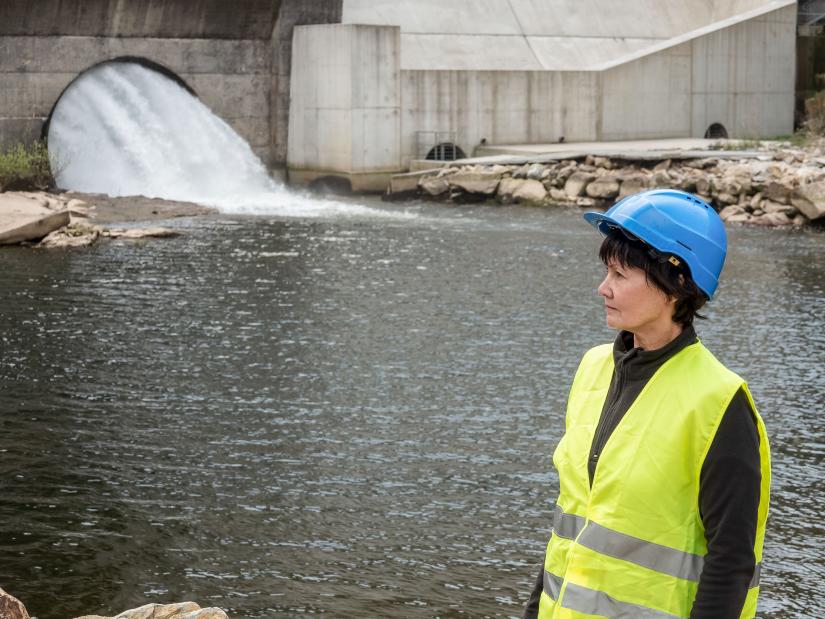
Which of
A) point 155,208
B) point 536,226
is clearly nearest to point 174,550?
point 536,226

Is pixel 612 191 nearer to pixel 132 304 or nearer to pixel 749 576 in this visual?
pixel 132 304

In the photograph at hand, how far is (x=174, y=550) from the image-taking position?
23.4 ft

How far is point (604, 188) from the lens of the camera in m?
25.0

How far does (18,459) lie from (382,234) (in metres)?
12.3

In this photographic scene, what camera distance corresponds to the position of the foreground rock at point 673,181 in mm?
22438

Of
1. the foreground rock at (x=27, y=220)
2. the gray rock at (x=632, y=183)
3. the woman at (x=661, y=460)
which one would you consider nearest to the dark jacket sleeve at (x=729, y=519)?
the woman at (x=661, y=460)

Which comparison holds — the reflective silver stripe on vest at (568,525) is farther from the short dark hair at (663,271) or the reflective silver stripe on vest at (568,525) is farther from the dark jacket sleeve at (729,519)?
the short dark hair at (663,271)

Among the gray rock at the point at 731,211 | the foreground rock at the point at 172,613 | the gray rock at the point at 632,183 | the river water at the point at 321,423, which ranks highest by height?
the gray rock at the point at 632,183

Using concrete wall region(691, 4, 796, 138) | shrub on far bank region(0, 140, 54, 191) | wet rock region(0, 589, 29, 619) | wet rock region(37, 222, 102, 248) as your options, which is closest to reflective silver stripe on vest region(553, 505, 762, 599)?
wet rock region(0, 589, 29, 619)

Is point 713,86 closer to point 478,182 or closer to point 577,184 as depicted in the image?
point 577,184

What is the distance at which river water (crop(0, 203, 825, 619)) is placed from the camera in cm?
681

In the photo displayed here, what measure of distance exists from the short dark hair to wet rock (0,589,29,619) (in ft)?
9.69

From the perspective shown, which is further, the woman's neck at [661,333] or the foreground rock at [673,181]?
the foreground rock at [673,181]

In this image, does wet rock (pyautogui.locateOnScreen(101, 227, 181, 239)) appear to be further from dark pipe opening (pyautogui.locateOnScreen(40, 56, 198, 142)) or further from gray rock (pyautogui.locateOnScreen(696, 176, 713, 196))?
gray rock (pyautogui.locateOnScreen(696, 176, 713, 196))
